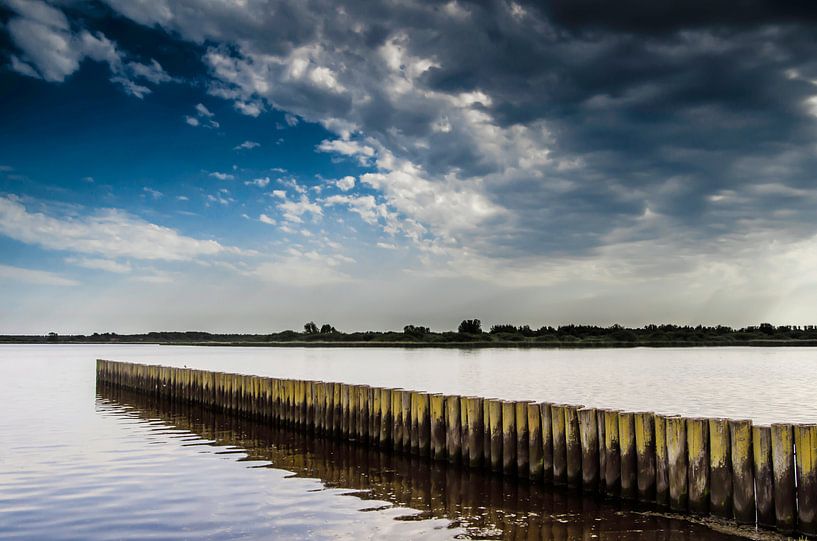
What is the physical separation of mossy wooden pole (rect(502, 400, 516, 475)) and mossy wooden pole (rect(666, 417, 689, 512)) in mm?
3257

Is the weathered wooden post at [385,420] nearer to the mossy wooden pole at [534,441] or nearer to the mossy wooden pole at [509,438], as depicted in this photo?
the mossy wooden pole at [509,438]

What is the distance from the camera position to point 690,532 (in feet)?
32.5

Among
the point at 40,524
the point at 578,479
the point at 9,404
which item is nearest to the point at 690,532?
the point at 578,479

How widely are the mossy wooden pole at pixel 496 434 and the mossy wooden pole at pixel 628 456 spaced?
2745 millimetres

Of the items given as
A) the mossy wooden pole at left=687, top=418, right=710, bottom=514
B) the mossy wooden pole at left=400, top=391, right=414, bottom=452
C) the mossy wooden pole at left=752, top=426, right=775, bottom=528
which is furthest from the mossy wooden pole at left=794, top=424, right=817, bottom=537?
the mossy wooden pole at left=400, top=391, right=414, bottom=452

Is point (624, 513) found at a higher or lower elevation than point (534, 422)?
lower

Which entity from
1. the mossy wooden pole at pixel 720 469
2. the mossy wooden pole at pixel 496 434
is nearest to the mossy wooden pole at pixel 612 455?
the mossy wooden pole at pixel 720 469

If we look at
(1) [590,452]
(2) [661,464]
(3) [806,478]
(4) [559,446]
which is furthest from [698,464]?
(4) [559,446]

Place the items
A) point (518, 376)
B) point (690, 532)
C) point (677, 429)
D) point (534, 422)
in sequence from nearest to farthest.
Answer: point (690, 532) → point (677, 429) → point (534, 422) → point (518, 376)

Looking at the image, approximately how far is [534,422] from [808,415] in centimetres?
1879

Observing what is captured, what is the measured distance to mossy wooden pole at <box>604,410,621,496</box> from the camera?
38.8ft

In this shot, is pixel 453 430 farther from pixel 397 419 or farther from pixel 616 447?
pixel 616 447

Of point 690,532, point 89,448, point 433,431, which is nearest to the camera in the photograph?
point 690,532

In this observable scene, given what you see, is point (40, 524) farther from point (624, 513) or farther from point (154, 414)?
point (154, 414)
